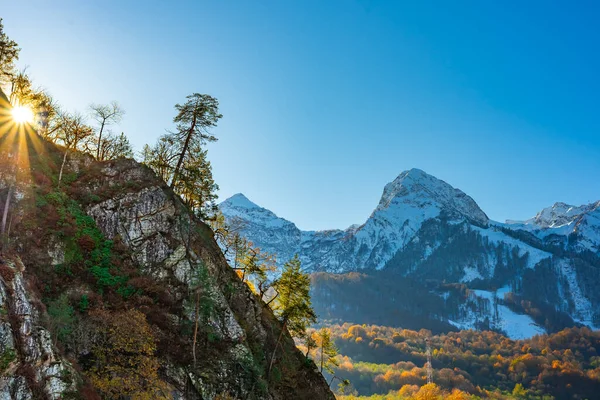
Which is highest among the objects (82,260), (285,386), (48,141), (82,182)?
(48,141)

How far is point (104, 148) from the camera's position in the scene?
5894 cm

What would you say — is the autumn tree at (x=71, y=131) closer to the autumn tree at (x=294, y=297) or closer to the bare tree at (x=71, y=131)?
the bare tree at (x=71, y=131)

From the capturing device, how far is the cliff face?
2726cm

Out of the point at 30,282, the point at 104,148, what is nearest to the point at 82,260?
the point at 30,282

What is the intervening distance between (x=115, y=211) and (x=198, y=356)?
16.7 metres

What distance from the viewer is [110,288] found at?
37031mm

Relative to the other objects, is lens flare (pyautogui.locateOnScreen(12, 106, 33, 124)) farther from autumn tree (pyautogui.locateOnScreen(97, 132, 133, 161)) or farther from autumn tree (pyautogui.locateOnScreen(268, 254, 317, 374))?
autumn tree (pyautogui.locateOnScreen(268, 254, 317, 374))

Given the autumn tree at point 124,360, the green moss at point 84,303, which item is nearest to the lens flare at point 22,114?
the green moss at point 84,303

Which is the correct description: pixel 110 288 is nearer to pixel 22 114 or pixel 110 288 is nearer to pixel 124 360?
pixel 124 360

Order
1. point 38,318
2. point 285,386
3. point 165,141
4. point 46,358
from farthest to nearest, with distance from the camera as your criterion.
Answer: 1. point 165,141
2. point 285,386
3. point 38,318
4. point 46,358

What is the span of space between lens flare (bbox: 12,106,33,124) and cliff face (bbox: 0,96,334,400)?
2.23m

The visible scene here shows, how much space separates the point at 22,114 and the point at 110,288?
2543 centimetres

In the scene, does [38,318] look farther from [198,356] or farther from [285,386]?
[285,386]

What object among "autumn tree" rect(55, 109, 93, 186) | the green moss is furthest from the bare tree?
the green moss
